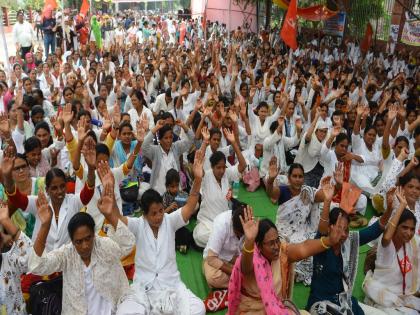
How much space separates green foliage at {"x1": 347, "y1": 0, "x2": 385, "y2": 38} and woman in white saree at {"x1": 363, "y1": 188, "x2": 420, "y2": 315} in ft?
38.8

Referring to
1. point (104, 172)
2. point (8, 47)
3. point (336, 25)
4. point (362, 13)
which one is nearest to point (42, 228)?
point (104, 172)

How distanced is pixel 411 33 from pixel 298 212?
10.5 metres

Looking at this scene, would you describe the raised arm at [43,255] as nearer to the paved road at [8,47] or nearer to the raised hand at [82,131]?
the raised hand at [82,131]

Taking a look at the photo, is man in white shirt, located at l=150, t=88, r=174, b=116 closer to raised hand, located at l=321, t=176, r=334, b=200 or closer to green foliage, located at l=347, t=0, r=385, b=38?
raised hand, located at l=321, t=176, r=334, b=200

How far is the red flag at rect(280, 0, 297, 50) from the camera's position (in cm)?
741

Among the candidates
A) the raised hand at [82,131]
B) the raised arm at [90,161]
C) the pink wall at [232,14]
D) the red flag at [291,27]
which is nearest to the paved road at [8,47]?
the red flag at [291,27]

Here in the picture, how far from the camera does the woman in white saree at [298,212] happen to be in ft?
12.3

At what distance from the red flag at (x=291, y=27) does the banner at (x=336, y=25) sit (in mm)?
8879

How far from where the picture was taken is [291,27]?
24.7 feet

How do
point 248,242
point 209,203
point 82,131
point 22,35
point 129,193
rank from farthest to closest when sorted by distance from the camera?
point 22,35 → point 129,193 → point 209,203 → point 82,131 → point 248,242

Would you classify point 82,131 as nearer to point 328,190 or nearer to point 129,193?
point 129,193

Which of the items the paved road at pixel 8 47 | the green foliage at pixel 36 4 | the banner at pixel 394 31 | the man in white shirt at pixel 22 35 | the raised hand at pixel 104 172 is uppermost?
the green foliage at pixel 36 4

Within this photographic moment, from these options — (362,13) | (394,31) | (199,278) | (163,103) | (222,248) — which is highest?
(362,13)

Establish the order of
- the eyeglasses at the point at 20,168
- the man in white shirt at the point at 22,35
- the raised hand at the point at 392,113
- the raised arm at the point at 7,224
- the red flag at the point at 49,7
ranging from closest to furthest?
the raised arm at the point at 7,224 < the eyeglasses at the point at 20,168 < the raised hand at the point at 392,113 < the red flag at the point at 49,7 < the man in white shirt at the point at 22,35
